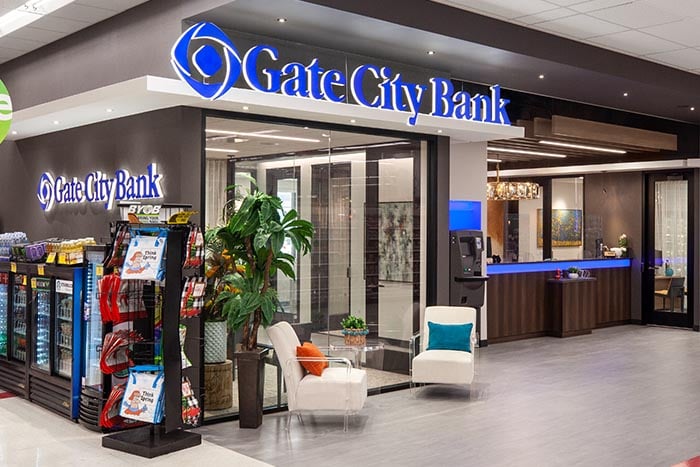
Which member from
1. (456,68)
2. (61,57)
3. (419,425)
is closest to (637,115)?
(456,68)

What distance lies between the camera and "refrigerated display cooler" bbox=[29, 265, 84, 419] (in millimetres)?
6480

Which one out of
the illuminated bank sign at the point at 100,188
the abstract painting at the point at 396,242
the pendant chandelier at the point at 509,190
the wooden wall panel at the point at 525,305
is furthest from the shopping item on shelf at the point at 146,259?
the pendant chandelier at the point at 509,190

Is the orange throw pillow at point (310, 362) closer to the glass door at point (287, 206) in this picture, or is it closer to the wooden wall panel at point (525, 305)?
the glass door at point (287, 206)

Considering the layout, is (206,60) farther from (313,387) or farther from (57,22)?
(313,387)

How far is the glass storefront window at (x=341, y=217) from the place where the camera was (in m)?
6.90

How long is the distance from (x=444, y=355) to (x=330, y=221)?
1755mm

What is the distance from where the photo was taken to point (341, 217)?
764 cm

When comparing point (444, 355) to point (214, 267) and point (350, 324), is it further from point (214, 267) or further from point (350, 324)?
point (214, 267)

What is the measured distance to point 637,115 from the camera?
12.1 meters

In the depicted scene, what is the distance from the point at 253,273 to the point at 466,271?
391 centimetres

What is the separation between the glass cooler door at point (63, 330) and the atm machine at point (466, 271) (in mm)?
4710

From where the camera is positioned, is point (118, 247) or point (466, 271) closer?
point (118, 247)

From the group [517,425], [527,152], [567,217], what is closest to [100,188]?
[517,425]

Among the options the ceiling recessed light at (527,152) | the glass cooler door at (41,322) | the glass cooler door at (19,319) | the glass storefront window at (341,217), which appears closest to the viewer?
the glass storefront window at (341,217)
